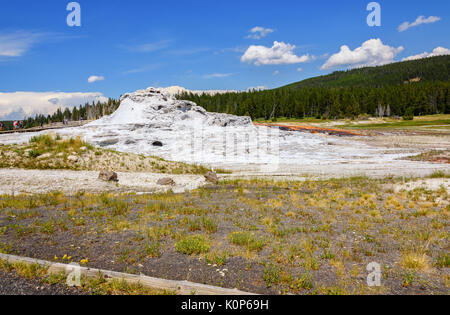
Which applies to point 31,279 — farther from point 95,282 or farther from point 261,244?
point 261,244

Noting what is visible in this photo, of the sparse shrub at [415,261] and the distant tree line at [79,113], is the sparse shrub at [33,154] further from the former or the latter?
the distant tree line at [79,113]

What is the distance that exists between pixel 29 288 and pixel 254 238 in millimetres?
6033

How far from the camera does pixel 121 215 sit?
12.4m

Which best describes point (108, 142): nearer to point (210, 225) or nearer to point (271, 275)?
point (210, 225)

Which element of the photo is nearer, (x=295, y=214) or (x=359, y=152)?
(x=295, y=214)

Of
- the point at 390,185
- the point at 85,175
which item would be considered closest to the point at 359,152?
the point at 390,185

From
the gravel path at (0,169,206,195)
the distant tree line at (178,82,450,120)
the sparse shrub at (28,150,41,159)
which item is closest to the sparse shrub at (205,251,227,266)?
the gravel path at (0,169,206,195)

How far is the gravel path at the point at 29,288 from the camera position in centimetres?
576

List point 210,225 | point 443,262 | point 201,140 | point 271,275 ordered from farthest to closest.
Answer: point 201,140, point 210,225, point 443,262, point 271,275

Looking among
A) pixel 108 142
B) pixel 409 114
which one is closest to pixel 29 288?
pixel 108 142

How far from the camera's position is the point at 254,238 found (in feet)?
30.4

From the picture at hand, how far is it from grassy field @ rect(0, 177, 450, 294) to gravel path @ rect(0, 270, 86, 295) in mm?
1278

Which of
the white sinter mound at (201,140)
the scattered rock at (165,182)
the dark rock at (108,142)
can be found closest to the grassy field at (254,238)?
the scattered rock at (165,182)

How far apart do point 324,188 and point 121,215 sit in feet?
42.5
